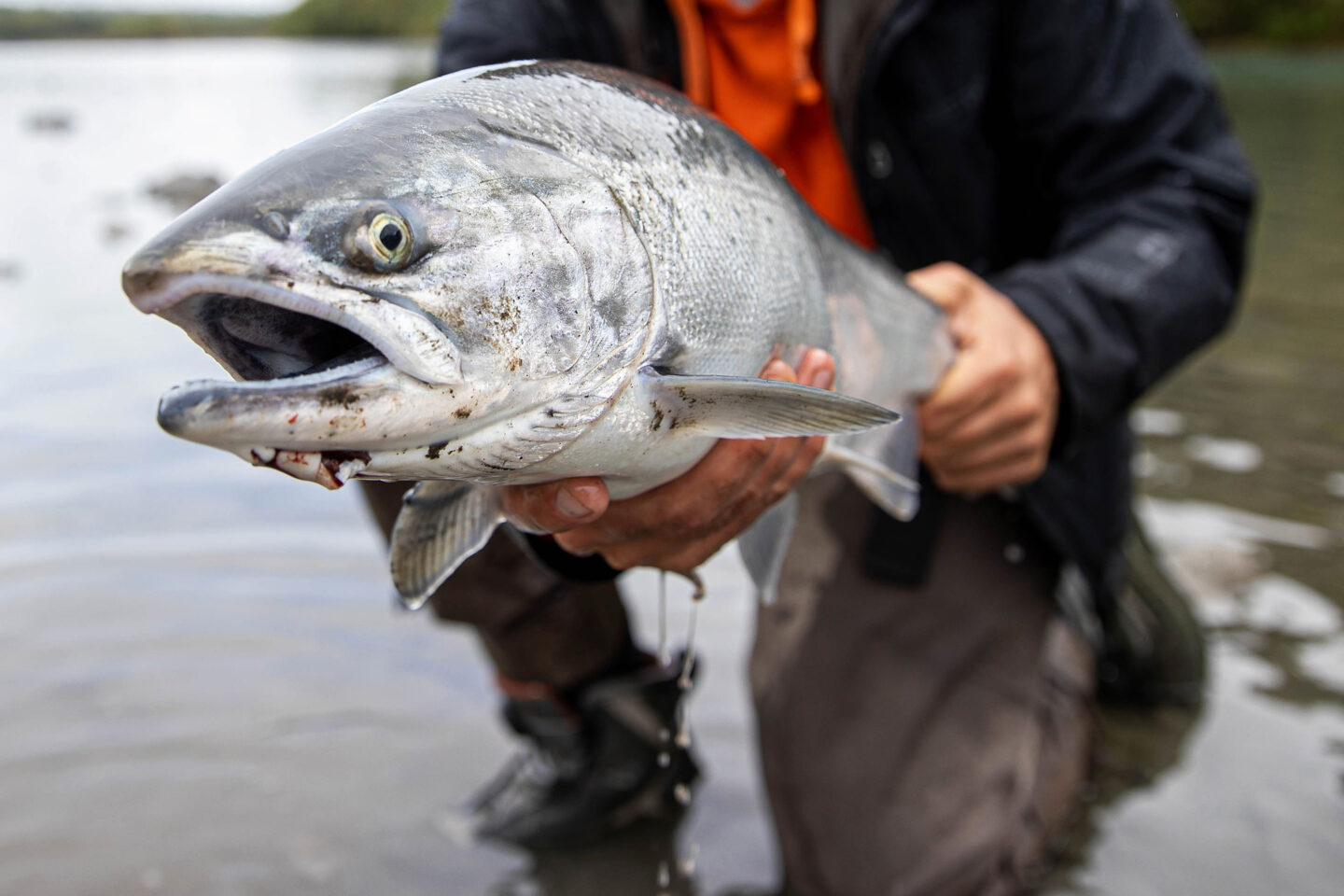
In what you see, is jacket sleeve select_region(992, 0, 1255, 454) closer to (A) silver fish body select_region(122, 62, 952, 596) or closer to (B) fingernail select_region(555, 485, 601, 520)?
(A) silver fish body select_region(122, 62, 952, 596)

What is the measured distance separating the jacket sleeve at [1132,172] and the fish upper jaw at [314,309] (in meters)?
1.72

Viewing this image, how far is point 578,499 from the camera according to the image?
1529 millimetres

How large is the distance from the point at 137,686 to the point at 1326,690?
3589 mm

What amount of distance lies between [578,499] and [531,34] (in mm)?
1898

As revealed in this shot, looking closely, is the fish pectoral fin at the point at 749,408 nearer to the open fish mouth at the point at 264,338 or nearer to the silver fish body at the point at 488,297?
the silver fish body at the point at 488,297

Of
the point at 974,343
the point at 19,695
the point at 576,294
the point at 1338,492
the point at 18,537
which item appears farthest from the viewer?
the point at 1338,492

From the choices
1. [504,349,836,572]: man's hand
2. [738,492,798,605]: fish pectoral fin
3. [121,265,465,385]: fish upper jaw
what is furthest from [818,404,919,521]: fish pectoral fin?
[121,265,465,385]: fish upper jaw

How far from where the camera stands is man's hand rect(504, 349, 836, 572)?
1.56 metres

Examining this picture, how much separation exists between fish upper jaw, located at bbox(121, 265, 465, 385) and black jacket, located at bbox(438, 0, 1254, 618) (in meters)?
1.66

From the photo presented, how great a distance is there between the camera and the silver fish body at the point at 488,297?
115cm

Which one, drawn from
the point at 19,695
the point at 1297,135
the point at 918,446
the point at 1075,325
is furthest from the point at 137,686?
the point at 1297,135

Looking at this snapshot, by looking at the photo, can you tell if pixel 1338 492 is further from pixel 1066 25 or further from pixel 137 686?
pixel 137 686

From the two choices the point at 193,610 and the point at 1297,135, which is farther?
the point at 1297,135

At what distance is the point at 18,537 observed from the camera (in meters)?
4.12
